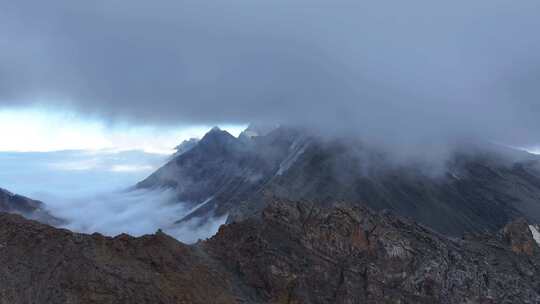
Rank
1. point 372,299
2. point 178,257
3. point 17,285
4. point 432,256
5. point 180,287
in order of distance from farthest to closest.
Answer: point 432,256 < point 372,299 < point 178,257 < point 180,287 < point 17,285

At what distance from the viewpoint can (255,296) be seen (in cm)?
11906

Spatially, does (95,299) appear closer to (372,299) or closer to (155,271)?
(155,271)

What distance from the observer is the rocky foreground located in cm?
10100

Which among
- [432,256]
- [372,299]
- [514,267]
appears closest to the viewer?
[372,299]

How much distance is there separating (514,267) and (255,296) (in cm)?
6777

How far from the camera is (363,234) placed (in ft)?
464

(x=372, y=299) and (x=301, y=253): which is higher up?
(x=301, y=253)

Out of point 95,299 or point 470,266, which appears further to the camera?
point 470,266

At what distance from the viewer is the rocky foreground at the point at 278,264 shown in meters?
101

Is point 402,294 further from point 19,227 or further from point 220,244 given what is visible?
point 19,227

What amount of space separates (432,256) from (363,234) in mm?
15504

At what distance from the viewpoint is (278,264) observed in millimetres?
126062

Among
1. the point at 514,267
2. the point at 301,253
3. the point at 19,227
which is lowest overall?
the point at 514,267

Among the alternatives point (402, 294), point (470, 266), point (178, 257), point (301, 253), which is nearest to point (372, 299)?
point (402, 294)
